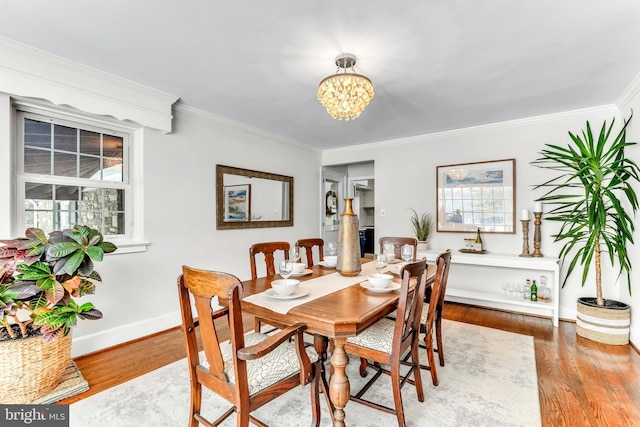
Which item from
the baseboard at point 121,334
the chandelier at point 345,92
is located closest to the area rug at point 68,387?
the baseboard at point 121,334

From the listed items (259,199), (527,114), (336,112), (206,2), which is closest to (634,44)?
(527,114)

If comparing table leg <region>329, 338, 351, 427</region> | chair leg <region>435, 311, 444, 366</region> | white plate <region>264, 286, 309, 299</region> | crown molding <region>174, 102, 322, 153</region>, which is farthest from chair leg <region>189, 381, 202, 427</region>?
crown molding <region>174, 102, 322, 153</region>

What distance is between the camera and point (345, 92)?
2133 mm

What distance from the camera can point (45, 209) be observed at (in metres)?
2.53

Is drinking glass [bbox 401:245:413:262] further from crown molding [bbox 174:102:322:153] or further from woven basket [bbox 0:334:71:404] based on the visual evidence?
crown molding [bbox 174:102:322:153]

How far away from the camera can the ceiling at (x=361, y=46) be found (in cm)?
178

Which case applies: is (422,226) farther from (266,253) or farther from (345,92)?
(345,92)

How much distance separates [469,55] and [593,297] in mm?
2962

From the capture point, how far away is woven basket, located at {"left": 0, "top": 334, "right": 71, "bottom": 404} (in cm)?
186

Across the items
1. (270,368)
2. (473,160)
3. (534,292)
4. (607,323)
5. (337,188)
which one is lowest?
(607,323)

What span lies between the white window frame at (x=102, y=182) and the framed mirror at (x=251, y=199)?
2.87 feet

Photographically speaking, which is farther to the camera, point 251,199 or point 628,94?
point 251,199

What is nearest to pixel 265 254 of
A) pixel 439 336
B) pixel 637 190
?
pixel 439 336

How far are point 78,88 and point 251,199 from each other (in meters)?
2.11
